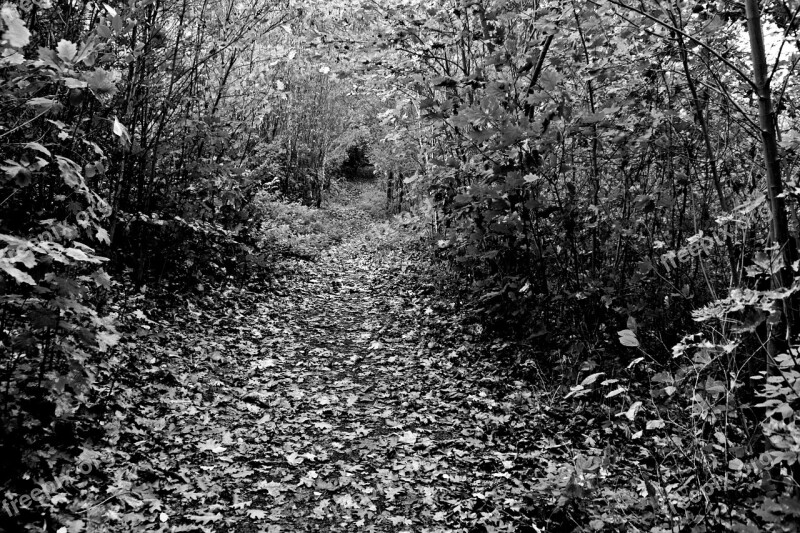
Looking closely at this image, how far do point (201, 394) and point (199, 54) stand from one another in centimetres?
512

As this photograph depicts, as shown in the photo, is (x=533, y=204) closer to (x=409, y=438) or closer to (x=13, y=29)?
(x=409, y=438)

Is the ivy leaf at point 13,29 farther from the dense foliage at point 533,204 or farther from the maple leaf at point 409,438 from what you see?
the maple leaf at point 409,438

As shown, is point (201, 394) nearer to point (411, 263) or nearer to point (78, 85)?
point (78, 85)

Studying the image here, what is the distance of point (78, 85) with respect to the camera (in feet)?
8.34

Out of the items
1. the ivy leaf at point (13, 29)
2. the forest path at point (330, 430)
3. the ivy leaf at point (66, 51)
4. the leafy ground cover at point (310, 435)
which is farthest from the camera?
the forest path at point (330, 430)

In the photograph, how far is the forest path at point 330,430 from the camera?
3.59 meters

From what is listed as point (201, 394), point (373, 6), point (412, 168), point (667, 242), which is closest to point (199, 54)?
point (373, 6)

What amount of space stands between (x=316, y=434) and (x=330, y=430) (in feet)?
0.52

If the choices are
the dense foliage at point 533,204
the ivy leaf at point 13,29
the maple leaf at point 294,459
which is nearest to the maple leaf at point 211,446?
the maple leaf at point 294,459

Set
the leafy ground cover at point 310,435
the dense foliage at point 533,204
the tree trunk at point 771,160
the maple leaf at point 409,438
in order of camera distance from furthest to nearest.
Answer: the maple leaf at point 409,438 < the leafy ground cover at point 310,435 < the dense foliage at point 533,204 < the tree trunk at point 771,160

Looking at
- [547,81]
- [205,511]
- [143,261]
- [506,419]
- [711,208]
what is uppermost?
[547,81]

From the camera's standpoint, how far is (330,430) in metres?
4.89

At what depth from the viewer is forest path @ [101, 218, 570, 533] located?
3592 mm

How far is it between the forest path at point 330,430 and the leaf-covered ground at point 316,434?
2 cm
